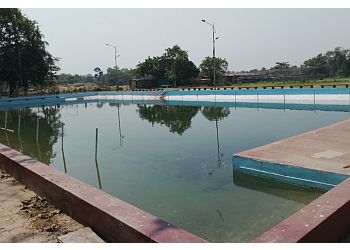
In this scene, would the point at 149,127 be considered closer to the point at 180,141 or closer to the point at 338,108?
the point at 180,141

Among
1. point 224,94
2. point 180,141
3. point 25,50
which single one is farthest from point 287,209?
point 25,50

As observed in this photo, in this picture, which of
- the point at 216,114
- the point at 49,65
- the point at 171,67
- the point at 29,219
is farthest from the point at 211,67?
the point at 29,219

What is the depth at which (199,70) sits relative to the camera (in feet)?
229

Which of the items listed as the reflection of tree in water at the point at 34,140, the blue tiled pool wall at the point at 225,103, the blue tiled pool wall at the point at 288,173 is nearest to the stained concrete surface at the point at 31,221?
the blue tiled pool wall at the point at 288,173

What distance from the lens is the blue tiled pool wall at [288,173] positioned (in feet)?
24.2

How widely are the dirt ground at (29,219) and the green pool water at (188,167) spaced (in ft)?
7.22

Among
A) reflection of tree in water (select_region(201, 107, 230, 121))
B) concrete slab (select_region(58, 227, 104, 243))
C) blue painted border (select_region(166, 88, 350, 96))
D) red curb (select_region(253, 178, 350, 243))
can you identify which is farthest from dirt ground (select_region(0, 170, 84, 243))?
blue painted border (select_region(166, 88, 350, 96))

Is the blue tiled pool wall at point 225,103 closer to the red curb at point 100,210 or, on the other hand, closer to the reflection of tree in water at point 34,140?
the reflection of tree in water at point 34,140

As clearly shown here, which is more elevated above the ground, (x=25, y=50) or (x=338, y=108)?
(x=25, y=50)

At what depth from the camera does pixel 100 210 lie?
4.36 meters

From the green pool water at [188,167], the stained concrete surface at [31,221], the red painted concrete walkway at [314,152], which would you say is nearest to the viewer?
the stained concrete surface at [31,221]

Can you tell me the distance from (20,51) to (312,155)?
51.5 m

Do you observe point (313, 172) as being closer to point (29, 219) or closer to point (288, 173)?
point (288, 173)
